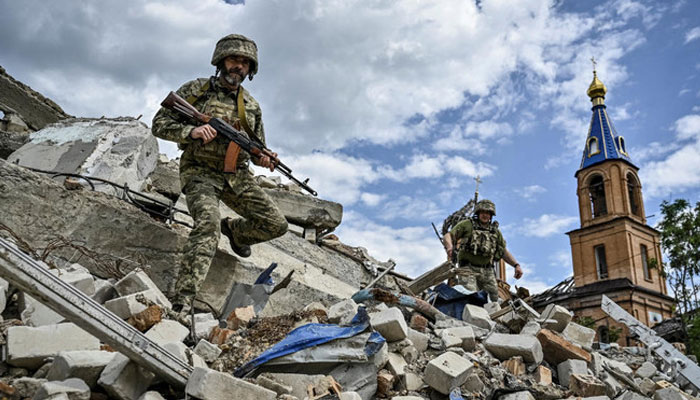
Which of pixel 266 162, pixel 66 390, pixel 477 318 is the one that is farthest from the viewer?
pixel 477 318

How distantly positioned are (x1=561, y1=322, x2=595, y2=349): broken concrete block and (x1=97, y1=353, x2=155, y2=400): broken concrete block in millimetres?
3654

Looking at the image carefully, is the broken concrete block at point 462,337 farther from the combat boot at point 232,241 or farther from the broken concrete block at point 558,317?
the combat boot at point 232,241

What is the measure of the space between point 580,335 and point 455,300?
3.79ft

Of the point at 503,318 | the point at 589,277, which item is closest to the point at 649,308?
the point at 589,277

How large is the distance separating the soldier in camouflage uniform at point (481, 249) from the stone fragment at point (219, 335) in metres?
3.95

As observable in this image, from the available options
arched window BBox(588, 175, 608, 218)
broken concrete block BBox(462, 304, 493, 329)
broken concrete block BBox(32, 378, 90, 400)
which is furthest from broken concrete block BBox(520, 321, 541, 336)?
arched window BBox(588, 175, 608, 218)

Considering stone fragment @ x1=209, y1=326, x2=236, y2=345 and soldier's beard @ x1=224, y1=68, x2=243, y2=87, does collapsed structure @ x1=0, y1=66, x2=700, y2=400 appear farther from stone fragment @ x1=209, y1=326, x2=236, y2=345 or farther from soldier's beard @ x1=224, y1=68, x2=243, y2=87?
soldier's beard @ x1=224, y1=68, x2=243, y2=87

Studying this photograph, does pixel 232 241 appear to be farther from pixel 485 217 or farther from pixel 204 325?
pixel 485 217

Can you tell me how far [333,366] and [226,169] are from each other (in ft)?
5.93

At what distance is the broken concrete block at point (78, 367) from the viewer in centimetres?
235

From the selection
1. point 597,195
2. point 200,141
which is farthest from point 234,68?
point 597,195

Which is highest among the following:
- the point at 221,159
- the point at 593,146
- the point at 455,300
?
the point at 593,146

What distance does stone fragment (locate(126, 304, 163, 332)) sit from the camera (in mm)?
3139

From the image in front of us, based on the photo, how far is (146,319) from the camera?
3141 millimetres
